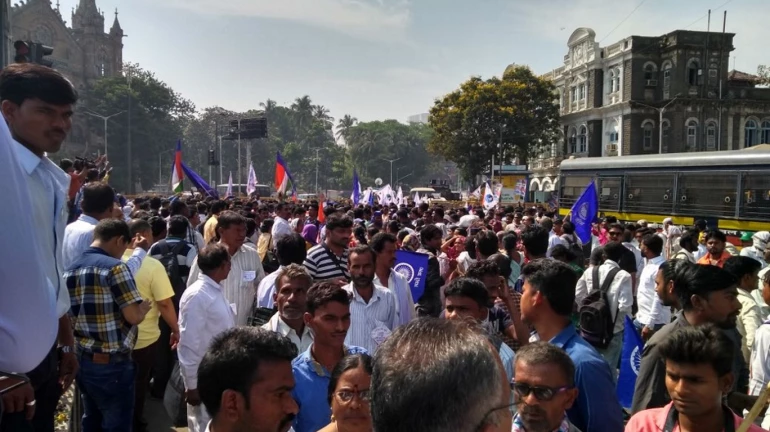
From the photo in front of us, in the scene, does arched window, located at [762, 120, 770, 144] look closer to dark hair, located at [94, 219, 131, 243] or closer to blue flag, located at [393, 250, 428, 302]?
blue flag, located at [393, 250, 428, 302]

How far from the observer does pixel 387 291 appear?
184 inches

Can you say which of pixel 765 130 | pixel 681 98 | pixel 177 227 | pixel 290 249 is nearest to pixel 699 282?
pixel 290 249

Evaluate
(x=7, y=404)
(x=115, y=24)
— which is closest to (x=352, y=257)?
(x=7, y=404)

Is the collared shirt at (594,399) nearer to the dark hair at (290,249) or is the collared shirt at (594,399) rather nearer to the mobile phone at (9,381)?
the mobile phone at (9,381)

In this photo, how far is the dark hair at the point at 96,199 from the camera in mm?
5242

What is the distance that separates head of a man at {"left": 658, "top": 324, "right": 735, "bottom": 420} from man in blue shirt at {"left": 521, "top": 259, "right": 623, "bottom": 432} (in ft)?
1.19

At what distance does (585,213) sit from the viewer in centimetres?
1131

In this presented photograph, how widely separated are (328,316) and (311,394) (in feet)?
1.41

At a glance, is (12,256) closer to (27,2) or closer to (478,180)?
(478,180)

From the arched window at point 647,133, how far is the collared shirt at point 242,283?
152 feet

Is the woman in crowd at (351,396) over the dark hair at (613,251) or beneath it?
beneath

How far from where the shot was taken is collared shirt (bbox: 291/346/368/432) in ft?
10.0

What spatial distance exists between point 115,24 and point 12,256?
8621 centimetres

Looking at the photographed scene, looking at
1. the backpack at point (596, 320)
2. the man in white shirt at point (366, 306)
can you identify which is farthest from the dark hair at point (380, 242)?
the backpack at point (596, 320)
